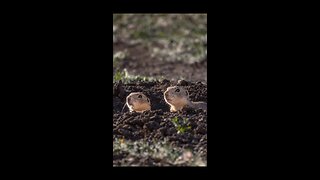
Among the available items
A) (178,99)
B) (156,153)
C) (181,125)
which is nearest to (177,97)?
(178,99)

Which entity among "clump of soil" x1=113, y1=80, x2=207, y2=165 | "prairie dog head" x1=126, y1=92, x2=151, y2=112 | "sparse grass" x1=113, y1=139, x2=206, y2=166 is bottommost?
"sparse grass" x1=113, y1=139, x2=206, y2=166

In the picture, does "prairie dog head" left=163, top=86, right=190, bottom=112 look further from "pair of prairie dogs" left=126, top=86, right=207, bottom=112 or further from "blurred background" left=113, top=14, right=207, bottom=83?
"blurred background" left=113, top=14, right=207, bottom=83

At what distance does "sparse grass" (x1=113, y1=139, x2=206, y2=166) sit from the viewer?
481 cm

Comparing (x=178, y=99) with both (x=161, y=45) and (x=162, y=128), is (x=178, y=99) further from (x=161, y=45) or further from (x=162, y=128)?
(x=161, y=45)

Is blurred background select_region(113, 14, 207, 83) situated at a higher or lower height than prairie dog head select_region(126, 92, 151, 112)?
higher

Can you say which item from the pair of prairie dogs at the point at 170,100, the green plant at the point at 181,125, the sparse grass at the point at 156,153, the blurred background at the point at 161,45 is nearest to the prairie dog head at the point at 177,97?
the pair of prairie dogs at the point at 170,100

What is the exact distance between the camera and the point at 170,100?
574 cm

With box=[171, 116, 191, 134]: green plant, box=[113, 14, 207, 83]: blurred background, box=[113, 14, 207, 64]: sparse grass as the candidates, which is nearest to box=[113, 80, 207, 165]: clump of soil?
box=[171, 116, 191, 134]: green plant

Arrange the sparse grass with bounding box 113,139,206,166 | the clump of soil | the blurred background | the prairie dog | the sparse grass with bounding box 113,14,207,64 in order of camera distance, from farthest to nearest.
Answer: the sparse grass with bounding box 113,14,207,64 → the blurred background → the prairie dog → the clump of soil → the sparse grass with bounding box 113,139,206,166

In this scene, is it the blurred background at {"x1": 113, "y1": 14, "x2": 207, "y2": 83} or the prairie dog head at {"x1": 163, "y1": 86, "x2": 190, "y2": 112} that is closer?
the prairie dog head at {"x1": 163, "y1": 86, "x2": 190, "y2": 112}

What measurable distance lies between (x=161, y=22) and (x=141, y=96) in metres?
6.41

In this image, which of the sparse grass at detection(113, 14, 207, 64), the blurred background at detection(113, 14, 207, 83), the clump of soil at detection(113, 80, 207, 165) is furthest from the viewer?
the sparse grass at detection(113, 14, 207, 64)

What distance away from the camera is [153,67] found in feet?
33.5
